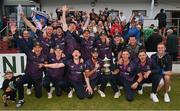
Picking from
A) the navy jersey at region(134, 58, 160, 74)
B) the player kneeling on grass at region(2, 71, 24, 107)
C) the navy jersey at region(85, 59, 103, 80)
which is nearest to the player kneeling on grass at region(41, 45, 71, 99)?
the navy jersey at region(85, 59, 103, 80)

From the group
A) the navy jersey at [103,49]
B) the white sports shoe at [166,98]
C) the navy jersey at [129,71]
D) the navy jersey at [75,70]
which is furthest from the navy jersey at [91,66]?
the white sports shoe at [166,98]

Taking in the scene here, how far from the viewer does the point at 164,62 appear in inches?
381

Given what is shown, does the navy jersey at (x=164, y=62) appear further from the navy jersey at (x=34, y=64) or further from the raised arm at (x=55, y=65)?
the navy jersey at (x=34, y=64)

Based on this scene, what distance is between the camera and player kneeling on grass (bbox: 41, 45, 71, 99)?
981 centimetres

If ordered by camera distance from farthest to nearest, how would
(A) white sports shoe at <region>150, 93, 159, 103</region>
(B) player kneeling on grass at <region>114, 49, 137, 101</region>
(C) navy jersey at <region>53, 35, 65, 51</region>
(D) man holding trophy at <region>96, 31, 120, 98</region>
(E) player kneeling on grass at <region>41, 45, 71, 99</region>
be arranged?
(C) navy jersey at <region>53, 35, 65, 51</region> < (D) man holding trophy at <region>96, 31, 120, 98</region> < (E) player kneeling on grass at <region>41, 45, 71, 99</region> < (B) player kneeling on grass at <region>114, 49, 137, 101</region> < (A) white sports shoe at <region>150, 93, 159, 103</region>

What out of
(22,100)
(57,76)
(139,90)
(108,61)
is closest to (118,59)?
(108,61)

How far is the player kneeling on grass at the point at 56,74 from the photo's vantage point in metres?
9.81

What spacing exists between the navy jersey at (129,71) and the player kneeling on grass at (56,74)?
159cm

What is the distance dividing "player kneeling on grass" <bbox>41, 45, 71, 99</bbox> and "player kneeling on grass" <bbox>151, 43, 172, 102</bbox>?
2482mm

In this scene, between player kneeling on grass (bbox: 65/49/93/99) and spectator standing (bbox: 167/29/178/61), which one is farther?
spectator standing (bbox: 167/29/178/61)

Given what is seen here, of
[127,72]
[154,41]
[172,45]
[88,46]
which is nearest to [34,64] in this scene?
[88,46]

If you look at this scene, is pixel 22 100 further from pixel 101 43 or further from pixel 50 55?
pixel 101 43

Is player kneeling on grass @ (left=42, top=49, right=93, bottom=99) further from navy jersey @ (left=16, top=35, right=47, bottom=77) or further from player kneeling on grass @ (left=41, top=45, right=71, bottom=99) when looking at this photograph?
navy jersey @ (left=16, top=35, right=47, bottom=77)

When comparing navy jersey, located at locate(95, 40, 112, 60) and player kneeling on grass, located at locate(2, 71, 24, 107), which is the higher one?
navy jersey, located at locate(95, 40, 112, 60)
